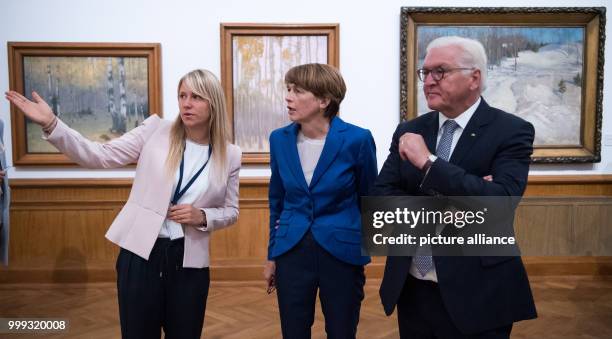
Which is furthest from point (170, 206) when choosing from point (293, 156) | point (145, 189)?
point (293, 156)

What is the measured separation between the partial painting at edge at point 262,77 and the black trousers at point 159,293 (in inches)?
118

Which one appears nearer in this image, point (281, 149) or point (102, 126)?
point (281, 149)

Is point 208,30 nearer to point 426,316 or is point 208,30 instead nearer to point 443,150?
point 443,150

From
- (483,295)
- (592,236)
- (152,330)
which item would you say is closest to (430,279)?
(483,295)

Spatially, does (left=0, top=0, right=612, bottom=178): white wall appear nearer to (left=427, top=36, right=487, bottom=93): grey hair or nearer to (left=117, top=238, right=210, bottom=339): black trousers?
(left=117, top=238, right=210, bottom=339): black trousers

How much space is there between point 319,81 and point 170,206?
2.93 feet

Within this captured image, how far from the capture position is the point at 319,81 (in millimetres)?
2430

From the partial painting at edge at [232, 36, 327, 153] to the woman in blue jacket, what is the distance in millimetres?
2913

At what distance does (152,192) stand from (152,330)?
0.64m

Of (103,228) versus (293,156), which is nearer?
(293,156)

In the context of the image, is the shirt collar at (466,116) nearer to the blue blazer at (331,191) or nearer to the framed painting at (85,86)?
the blue blazer at (331,191)

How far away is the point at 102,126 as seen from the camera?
5.37 metres

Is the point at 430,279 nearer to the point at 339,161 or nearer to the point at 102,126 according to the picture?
the point at 339,161

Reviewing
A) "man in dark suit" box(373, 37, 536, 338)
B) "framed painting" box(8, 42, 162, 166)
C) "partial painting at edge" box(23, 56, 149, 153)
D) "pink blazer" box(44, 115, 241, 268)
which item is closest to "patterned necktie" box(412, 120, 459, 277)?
"man in dark suit" box(373, 37, 536, 338)
